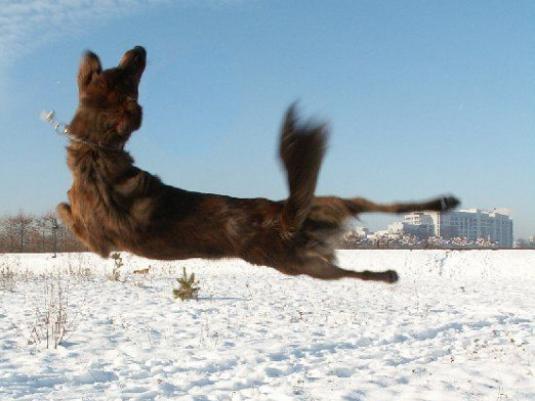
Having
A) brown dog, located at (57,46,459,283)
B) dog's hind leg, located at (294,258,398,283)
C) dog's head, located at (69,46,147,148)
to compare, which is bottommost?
dog's hind leg, located at (294,258,398,283)

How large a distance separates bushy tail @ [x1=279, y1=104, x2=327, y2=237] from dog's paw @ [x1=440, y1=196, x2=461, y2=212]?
2.16 ft

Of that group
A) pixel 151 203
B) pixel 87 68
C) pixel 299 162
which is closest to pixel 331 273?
pixel 299 162

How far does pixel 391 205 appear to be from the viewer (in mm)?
3152

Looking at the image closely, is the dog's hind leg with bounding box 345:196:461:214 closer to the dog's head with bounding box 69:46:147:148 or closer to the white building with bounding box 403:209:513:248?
the white building with bounding box 403:209:513:248

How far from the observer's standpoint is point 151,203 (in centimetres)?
287

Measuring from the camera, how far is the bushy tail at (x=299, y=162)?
8.86ft

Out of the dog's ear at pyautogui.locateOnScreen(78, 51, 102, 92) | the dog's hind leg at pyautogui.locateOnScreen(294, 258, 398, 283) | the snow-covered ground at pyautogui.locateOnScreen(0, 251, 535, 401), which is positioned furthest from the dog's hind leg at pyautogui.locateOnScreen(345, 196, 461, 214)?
the dog's ear at pyautogui.locateOnScreen(78, 51, 102, 92)

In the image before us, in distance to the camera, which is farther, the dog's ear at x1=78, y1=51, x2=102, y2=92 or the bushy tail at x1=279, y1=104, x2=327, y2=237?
the dog's ear at x1=78, y1=51, x2=102, y2=92

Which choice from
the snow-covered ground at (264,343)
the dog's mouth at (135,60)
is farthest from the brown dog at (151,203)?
the snow-covered ground at (264,343)

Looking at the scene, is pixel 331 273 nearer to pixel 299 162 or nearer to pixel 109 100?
pixel 299 162

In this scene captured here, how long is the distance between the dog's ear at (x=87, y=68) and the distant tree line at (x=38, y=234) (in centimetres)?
81

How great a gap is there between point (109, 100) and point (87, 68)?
0.26m

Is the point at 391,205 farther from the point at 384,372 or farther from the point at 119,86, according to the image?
the point at 384,372

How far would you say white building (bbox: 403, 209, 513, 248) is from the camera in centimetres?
321
